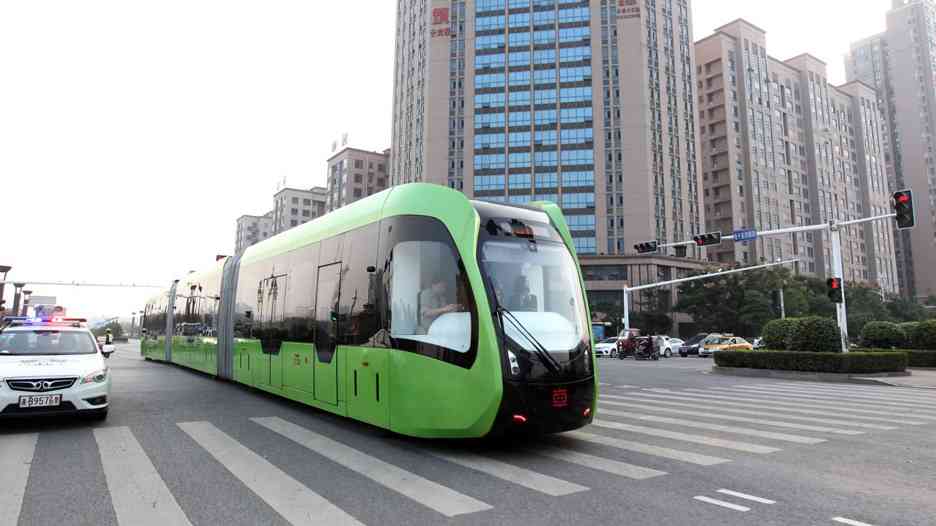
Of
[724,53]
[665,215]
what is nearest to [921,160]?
[724,53]

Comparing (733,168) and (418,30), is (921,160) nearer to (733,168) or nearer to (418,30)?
(733,168)

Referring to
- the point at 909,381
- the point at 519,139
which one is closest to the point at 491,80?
the point at 519,139

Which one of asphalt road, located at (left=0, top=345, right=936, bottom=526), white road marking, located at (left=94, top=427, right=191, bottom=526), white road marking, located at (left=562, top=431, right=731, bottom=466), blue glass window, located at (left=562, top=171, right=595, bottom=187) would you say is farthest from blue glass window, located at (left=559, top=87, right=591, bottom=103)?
white road marking, located at (left=94, top=427, right=191, bottom=526)

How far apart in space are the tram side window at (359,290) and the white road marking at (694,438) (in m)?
3.87

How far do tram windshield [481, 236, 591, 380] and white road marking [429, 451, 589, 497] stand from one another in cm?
95

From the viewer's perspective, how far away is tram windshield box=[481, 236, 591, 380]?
19.3 feet

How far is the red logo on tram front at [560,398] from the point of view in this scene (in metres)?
5.89

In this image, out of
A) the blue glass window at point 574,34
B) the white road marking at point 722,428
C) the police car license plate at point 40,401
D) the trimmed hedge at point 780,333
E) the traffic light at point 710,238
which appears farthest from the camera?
the blue glass window at point 574,34

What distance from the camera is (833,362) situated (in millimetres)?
17516

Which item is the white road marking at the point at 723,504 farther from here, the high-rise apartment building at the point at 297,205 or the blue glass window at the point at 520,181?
the high-rise apartment building at the point at 297,205

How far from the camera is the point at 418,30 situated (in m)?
80.5

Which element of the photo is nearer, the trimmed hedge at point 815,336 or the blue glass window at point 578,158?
the trimmed hedge at point 815,336

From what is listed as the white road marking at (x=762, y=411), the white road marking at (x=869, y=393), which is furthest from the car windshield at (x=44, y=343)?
the white road marking at (x=869, y=393)

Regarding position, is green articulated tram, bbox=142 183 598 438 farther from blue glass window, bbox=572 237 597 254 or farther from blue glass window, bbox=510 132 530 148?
blue glass window, bbox=510 132 530 148
